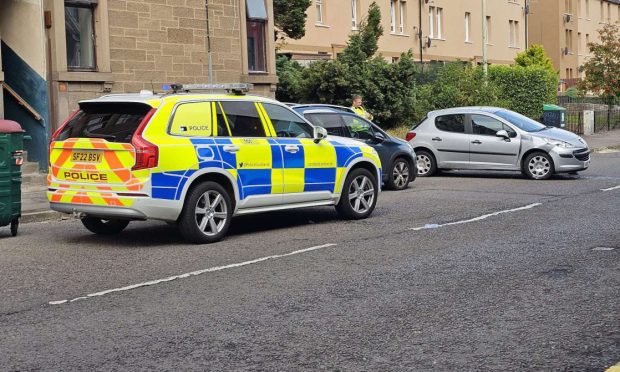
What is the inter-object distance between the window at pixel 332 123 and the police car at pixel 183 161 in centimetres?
414

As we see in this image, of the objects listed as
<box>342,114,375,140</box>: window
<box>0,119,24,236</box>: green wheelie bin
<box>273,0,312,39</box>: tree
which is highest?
<box>273,0,312,39</box>: tree

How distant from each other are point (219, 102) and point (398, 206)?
437cm

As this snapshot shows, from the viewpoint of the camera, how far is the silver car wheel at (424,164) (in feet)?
67.2

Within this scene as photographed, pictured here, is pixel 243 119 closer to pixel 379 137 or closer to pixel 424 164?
pixel 379 137

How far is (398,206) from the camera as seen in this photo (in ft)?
47.7

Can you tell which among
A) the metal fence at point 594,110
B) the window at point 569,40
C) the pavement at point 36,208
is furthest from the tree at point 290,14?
the window at point 569,40

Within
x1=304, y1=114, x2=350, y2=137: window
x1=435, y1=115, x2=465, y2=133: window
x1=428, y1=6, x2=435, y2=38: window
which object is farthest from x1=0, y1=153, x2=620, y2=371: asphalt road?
x1=428, y1=6, x2=435, y2=38: window

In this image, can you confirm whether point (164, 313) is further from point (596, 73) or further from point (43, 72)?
point (596, 73)

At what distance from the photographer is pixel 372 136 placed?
56.5ft

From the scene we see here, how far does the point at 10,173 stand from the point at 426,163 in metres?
10.9

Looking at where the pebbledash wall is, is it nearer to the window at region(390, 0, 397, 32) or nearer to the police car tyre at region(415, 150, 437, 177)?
the police car tyre at region(415, 150, 437, 177)

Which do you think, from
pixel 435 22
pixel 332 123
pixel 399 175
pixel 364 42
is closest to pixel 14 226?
pixel 332 123

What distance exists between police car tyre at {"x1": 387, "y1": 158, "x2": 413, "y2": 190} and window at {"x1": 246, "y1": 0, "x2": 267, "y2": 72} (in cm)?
787

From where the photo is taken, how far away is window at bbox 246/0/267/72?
2420 centimetres
